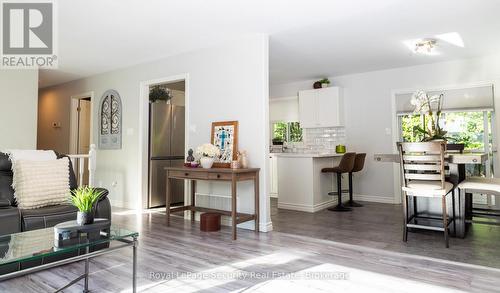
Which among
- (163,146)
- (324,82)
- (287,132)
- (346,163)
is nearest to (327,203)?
(346,163)

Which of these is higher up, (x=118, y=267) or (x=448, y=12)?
(x=448, y=12)

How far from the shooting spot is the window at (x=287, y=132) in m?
6.99

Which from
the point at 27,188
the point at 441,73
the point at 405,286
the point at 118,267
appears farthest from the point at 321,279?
the point at 441,73

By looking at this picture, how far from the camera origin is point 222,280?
2.30m

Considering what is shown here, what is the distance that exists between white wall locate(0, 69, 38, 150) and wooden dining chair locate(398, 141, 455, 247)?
5329 millimetres

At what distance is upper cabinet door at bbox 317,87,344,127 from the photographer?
611 centimetres

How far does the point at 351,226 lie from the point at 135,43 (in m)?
3.71

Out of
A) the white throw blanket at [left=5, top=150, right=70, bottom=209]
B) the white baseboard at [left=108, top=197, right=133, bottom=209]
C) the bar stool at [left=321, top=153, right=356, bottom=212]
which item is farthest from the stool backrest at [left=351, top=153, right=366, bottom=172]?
the white throw blanket at [left=5, top=150, right=70, bottom=209]

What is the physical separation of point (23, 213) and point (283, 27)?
3.17m

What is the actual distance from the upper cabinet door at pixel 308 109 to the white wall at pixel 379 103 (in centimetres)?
55

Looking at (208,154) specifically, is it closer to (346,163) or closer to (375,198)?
(346,163)

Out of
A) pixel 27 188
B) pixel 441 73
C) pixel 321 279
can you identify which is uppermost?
pixel 441 73

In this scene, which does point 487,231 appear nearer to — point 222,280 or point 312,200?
point 312,200

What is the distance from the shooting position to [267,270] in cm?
250
